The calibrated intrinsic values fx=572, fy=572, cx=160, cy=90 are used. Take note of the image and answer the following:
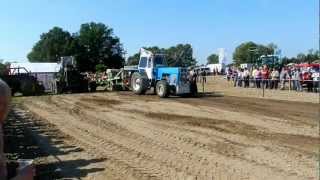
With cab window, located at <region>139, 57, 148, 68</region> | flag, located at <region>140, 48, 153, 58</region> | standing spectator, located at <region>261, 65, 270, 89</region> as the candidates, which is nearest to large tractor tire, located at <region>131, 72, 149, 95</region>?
cab window, located at <region>139, 57, 148, 68</region>

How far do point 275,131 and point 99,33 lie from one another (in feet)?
341

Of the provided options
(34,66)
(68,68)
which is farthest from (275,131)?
(34,66)

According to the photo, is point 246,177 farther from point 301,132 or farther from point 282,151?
point 301,132

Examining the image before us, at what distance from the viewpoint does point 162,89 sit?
26.8 metres

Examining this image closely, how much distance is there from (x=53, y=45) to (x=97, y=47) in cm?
1219

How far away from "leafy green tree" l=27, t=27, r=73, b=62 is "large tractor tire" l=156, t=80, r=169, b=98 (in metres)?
84.6

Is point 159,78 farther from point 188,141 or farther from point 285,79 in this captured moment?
point 188,141

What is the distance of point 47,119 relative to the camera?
56.1ft

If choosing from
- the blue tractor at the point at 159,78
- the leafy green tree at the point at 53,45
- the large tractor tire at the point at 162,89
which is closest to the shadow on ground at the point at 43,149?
the large tractor tire at the point at 162,89

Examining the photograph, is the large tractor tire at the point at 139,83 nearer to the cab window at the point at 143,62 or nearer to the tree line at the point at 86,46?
the cab window at the point at 143,62

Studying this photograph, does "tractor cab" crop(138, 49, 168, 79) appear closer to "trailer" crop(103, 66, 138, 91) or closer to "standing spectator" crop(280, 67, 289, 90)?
"trailer" crop(103, 66, 138, 91)

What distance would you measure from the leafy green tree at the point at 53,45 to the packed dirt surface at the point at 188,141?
93.7 metres

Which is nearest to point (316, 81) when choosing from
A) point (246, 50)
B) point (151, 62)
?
point (151, 62)

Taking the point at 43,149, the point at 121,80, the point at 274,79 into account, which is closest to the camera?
the point at 43,149
